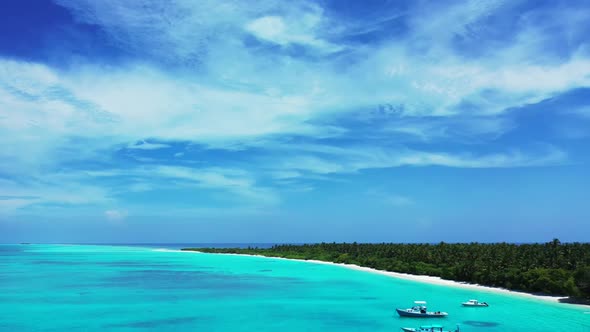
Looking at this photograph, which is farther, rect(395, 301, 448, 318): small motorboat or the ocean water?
rect(395, 301, 448, 318): small motorboat

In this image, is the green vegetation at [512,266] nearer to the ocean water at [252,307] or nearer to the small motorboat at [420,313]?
the ocean water at [252,307]

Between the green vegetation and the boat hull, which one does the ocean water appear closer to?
the boat hull

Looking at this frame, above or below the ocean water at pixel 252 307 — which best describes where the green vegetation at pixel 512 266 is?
above

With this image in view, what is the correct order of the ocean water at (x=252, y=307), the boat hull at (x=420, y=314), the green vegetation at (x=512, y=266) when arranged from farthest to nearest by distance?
the green vegetation at (x=512, y=266)
the boat hull at (x=420, y=314)
the ocean water at (x=252, y=307)

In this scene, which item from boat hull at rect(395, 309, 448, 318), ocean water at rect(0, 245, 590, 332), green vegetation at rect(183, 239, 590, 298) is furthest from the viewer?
green vegetation at rect(183, 239, 590, 298)

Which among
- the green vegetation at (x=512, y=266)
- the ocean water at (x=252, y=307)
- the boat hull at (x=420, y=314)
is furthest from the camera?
the green vegetation at (x=512, y=266)

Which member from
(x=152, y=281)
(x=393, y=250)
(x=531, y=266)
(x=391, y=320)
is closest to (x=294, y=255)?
(x=393, y=250)

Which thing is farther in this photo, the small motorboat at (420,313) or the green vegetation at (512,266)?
the green vegetation at (512,266)

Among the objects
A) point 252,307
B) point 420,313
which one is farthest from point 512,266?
point 252,307

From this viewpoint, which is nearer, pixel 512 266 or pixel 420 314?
pixel 420 314

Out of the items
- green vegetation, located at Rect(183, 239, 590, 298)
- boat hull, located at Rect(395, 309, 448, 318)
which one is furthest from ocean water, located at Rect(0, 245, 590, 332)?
green vegetation, located at Rect(183, 239, 590, 298)

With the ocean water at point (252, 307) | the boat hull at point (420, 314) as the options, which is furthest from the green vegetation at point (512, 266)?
the boat hull at point (420, 314)

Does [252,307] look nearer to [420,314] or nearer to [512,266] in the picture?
[420,314]
